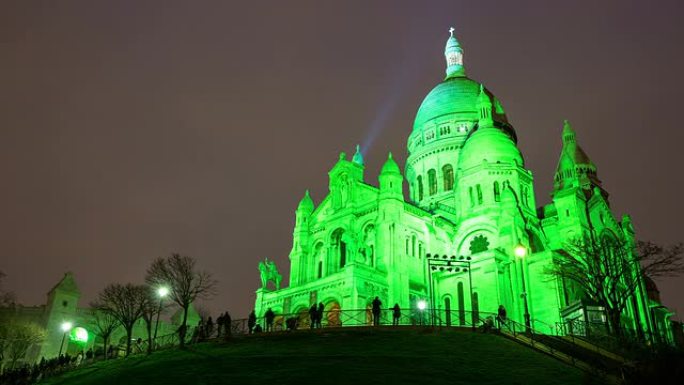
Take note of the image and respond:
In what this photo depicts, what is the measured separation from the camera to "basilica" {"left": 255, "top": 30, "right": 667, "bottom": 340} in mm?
50844

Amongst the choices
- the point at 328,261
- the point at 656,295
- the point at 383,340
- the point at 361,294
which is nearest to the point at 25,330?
the point at 328,261

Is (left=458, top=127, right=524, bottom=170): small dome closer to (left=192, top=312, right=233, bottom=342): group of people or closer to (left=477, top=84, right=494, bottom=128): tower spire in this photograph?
(left=477, top=84, right=494, bottom=128): tower spire

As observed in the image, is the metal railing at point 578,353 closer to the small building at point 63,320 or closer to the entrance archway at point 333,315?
the entrance archway at point 333,315

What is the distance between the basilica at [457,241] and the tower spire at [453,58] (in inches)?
808

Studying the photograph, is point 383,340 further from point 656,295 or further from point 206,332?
point 656,295

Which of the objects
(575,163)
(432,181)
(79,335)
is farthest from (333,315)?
(575,163)

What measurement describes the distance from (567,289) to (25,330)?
52.4 metres

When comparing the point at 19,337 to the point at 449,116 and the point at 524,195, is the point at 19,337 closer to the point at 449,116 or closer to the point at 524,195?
the point at 524,195

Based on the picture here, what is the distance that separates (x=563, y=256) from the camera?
5134 cm

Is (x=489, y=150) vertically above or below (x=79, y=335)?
above

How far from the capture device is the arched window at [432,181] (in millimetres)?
75312

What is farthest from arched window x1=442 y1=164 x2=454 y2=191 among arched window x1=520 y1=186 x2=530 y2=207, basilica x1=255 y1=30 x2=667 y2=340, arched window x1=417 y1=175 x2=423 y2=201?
arched window x1=520 y1=186 x2=530 y2=207

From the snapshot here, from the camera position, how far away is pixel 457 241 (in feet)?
195

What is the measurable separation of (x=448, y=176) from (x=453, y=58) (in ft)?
81.1
